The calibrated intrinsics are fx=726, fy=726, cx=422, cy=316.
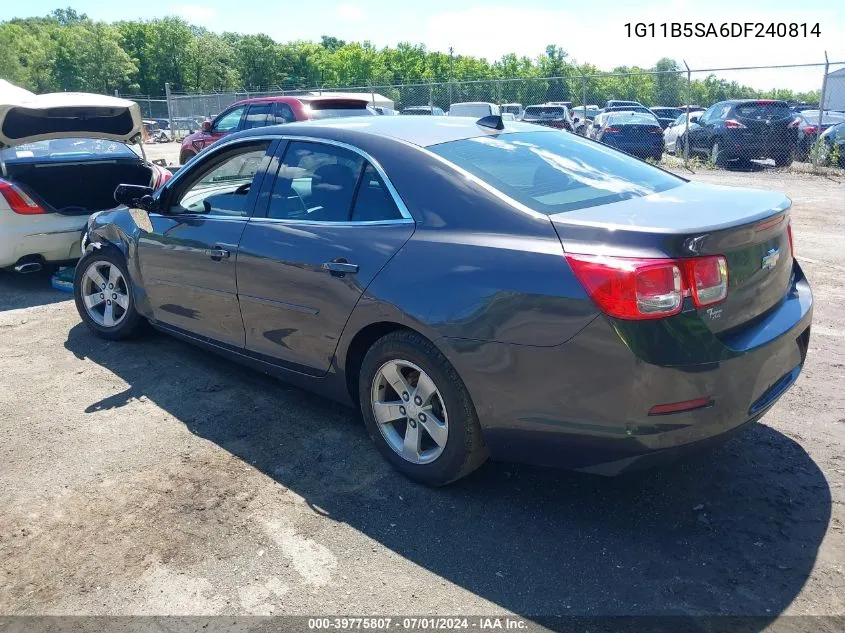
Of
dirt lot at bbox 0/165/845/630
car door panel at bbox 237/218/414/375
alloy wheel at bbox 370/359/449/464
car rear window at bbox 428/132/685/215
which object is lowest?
dirt lot at bbox 0/165/845/630

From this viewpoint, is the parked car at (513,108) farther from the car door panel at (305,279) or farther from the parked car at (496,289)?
the car door panel at (305,279)

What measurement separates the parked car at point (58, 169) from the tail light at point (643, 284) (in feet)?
19.1

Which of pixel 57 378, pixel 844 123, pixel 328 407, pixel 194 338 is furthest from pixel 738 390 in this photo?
pixel 844 123

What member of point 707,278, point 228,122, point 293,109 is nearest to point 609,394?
point 707,278

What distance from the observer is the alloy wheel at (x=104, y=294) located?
5395mm

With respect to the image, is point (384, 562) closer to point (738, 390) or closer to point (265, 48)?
point (738, 390)

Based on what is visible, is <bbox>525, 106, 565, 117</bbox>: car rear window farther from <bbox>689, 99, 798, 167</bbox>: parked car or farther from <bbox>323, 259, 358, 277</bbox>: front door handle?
<bbox>323, 259, 358, 277</bbox>: front door handle

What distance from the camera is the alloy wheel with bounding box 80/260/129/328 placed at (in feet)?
17.7

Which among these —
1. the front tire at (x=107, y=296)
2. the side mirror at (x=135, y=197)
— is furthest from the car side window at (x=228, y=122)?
the side mirror at (x=135, y=197)

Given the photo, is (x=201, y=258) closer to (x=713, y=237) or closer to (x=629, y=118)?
(x=713, y=237)

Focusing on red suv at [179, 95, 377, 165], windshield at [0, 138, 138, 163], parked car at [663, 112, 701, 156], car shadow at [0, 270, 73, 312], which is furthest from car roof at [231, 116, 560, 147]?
parked car at [663, 112, 701, 156]

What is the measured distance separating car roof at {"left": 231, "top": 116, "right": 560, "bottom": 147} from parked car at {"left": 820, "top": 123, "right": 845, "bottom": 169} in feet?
45.8

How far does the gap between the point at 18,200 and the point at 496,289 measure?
18.4 ft

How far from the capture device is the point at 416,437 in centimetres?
340
